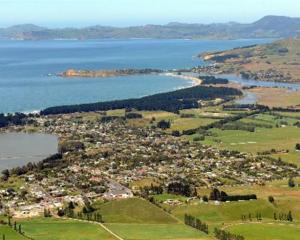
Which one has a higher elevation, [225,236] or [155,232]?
[225,236]

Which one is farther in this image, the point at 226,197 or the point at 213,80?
the point at 213,80

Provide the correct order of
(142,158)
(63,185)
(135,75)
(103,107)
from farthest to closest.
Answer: (135,75) → (103,107) → (142,158) → (63,185)

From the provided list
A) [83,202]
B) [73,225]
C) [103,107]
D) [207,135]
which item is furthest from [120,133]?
[73,225]

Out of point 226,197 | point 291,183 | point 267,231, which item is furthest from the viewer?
point 291,183

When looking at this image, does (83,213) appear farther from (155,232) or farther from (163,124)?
(163,124)

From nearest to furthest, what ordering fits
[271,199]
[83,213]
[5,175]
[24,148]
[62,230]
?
[62,230]
[83,213]
[271,199]
[5,175]
[24,148]

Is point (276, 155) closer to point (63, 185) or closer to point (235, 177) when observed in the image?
point (235, 177)

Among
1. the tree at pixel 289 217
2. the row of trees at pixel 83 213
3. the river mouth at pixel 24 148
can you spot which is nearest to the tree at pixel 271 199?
the tree at pixel 289 217

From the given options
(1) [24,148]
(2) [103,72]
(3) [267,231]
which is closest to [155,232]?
(3) [267,231]
